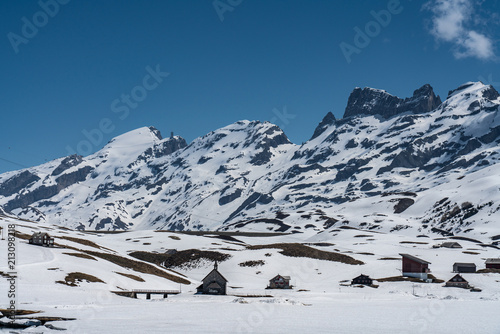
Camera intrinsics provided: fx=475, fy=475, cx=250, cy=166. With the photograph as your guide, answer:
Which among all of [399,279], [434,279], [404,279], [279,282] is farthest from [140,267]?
[434,279]

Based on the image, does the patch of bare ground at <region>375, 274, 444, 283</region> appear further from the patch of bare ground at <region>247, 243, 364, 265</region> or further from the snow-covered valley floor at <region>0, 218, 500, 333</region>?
the patch of bare ground at <region>247, 243, 364, 265</region>

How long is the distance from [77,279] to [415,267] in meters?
62.2

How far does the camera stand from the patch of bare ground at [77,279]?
196 ft

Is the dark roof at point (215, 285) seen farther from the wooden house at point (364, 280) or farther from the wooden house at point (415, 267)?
the wooden house at point (415, 267)

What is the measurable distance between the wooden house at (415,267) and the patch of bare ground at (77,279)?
189 feet

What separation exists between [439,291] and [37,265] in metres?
59.6

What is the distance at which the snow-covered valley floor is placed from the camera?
3575cm

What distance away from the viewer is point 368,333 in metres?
33.0

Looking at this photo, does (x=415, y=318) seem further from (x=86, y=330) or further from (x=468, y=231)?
(x=468, y=231)

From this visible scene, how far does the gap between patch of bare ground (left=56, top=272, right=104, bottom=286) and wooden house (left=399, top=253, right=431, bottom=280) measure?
5776cm

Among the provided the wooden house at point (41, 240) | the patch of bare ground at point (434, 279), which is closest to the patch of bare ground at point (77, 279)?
the wooden house at point (41, 240)

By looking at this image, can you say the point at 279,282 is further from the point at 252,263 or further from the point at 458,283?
the point at 458,283

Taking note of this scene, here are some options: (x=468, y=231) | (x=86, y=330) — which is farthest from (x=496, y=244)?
(x=86, y=330)

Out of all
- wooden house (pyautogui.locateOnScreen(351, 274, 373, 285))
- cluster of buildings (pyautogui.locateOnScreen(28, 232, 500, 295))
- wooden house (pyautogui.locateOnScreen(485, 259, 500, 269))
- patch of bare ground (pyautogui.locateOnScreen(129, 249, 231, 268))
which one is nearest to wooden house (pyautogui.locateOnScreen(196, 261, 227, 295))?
cluster of buildings (pyautogui.locateOnScreen(28, 232, 500, 295))
